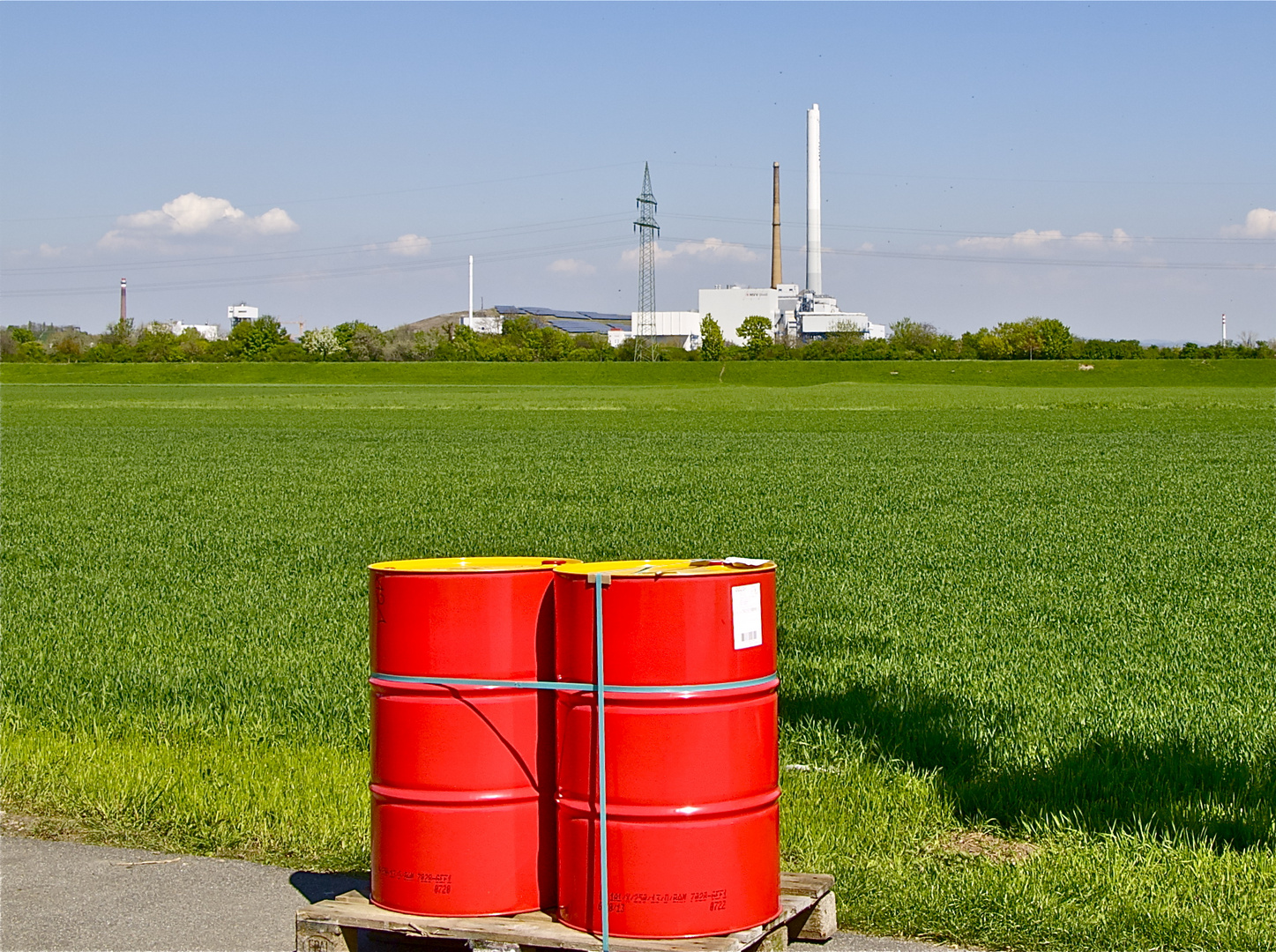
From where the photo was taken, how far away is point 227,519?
18.4 metres

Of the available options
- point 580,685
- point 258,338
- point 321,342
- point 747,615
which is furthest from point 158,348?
point 747,615

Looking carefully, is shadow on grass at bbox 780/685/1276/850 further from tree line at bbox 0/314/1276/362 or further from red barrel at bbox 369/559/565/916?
tree line at bbox 0/314/1276/362

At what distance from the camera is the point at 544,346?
504 ft

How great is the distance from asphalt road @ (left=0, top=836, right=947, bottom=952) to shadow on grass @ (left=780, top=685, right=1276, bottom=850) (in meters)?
1.51

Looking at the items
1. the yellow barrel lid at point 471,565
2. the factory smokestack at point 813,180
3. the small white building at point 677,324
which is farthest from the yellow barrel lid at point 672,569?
the small white building at point 677,324

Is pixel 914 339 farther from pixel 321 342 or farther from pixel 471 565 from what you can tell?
pixel 471 565

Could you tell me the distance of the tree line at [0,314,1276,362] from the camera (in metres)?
128

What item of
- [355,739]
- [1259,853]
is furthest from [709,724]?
[355,739]

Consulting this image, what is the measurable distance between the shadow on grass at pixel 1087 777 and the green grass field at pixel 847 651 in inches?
0.8

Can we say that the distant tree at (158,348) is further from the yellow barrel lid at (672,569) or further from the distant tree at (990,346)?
the yellow barrel lid at (672,569)

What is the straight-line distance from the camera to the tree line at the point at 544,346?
12794 cm

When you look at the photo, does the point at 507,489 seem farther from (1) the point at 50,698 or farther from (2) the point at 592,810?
(2) the point at 592,810

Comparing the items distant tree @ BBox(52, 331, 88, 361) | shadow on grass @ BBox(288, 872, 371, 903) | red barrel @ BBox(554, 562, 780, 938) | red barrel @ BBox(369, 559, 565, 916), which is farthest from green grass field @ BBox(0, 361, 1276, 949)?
distant tree @ BBox(52, 331, 88, 361)

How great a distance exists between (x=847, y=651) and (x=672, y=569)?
5.05 metres
